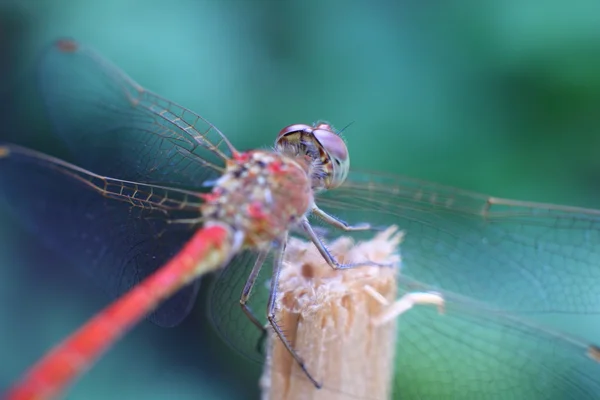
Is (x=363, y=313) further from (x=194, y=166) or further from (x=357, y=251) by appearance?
(x=194, y=166)

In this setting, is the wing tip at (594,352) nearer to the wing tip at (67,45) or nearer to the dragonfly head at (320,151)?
the dragonfly head at (320,151)

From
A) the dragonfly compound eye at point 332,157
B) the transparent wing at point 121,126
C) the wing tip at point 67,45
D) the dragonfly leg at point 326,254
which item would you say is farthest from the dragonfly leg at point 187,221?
the wing tip at point 67,45

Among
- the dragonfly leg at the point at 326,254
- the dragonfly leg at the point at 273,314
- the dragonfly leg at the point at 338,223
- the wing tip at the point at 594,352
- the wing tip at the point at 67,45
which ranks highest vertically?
the wing tip at the point at 67,45

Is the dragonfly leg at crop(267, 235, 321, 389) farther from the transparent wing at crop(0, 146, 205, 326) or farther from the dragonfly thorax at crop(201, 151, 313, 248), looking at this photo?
the transparent wing at crop(0, 146, 205, 326)

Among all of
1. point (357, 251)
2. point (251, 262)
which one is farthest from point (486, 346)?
point (251, 262)

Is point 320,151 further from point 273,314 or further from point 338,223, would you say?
point 273,314

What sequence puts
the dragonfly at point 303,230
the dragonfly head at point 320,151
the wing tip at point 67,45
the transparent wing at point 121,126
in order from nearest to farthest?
the dragonfly at point 303,230, the transparent wing at point 121,126, the dragonfly head at point 320,151, the wing tip at point 67,45
